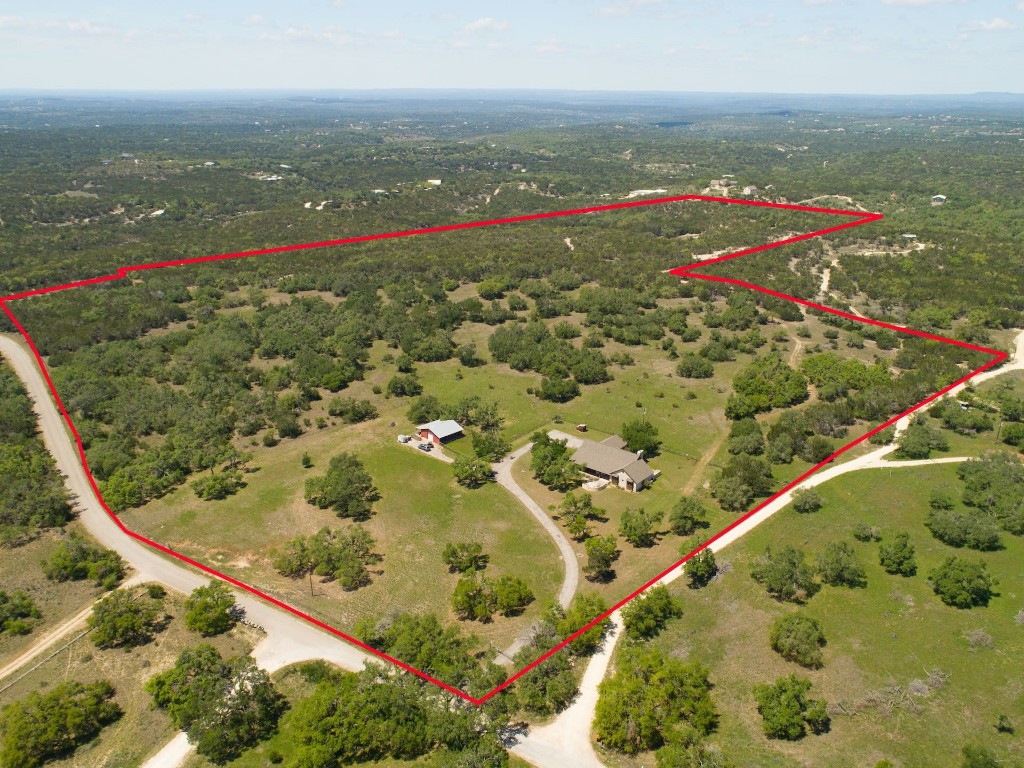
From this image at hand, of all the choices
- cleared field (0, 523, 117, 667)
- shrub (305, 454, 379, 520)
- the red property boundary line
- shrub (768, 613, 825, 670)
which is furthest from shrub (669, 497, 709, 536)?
cleared field (0, 523, 117, 667)

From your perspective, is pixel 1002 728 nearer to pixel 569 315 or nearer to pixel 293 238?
pixel 569 315

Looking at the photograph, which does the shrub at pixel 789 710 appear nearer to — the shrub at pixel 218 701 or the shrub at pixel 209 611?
the shrub at pixel 218 701

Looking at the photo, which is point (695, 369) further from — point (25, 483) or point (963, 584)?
point (25, 483)

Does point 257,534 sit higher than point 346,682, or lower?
lower

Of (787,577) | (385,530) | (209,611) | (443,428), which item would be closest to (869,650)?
(787,577)

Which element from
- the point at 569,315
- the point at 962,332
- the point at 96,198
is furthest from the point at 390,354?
the point at 96,198

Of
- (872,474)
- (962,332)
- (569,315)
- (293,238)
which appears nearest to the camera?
(872,474)

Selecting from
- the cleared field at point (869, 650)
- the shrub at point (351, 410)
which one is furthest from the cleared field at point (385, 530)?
the cleared field at point (869, 650)
